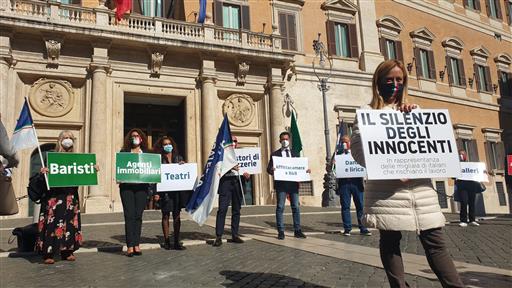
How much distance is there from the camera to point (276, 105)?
1855cm

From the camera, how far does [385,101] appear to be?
10.9ft

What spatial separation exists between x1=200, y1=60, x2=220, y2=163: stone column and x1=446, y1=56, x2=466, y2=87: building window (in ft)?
53.3

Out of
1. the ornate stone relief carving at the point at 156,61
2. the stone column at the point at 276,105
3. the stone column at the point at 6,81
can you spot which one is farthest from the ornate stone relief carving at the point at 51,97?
the stone column at the point at 276,105

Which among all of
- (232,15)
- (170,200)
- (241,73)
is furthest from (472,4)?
(170,200)

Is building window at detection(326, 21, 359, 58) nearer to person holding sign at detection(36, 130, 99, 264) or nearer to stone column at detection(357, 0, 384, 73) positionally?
stone column at detection(357, 0, 384, 73)

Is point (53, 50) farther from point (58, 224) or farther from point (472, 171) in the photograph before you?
point (472, 171)

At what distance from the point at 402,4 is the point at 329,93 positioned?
336 inches

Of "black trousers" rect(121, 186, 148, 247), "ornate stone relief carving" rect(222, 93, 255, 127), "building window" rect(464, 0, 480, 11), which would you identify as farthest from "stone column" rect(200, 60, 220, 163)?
"building window" rect(464, 0, 480, 11)

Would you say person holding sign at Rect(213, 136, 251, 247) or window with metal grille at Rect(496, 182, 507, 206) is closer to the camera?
person holding sign at Rect(213, 136, 251, 247)

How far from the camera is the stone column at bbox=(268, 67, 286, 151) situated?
18359mm

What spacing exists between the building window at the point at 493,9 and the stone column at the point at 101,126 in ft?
89.6

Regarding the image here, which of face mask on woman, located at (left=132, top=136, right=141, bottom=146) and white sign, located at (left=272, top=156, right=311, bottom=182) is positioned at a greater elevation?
face mask on woman, located at (left=132, top=136, right=141, bottom=146)

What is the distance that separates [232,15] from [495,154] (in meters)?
19.7

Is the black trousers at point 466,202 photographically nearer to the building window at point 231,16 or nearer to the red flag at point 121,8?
the building window at point 231,16
